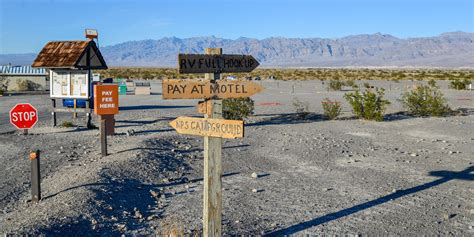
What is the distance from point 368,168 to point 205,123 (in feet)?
21.5

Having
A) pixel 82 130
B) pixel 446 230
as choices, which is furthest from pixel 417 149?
pixel 82 130

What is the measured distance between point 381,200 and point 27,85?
127ft

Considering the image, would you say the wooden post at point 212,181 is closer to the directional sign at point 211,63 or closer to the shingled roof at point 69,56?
the directional sign at point 211,63

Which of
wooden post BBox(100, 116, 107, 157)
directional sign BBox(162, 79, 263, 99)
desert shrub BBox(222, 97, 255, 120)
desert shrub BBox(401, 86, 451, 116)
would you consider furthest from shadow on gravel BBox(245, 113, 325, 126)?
directional sign BBox(162, 79, 263, 99)

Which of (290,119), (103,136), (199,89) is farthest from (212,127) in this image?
(290,119)

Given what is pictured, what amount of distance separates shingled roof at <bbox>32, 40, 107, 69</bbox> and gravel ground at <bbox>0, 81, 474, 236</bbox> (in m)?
2.18

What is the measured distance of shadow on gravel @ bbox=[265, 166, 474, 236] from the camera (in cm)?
794

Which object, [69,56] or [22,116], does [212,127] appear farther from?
[69,56]

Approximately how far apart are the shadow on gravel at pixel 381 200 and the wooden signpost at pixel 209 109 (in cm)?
123

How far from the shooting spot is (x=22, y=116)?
452 inches

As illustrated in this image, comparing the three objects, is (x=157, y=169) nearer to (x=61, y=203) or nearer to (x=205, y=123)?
(x=61, y=203)

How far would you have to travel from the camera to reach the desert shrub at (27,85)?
141 ft

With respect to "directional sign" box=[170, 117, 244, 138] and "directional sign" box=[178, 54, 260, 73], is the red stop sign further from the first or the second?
"directional sign" box=[178, 54, 260, 73]

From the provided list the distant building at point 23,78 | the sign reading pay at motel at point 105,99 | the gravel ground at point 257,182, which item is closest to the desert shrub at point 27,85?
the distant building at point 23,78
